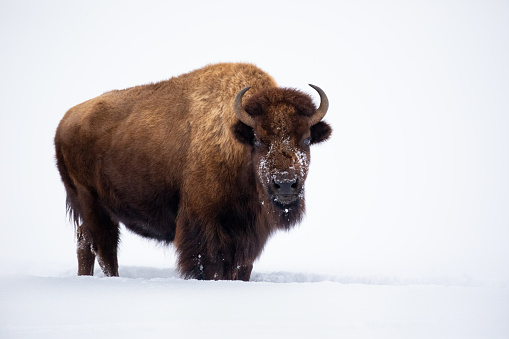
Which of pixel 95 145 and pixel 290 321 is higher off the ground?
pixel 95 145

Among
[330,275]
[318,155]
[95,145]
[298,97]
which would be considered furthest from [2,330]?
[318,155]

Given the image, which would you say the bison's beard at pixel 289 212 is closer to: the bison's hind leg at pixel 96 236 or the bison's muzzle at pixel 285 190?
the bison's muzzle at pixel 285 190

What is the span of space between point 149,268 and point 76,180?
150 centimetres

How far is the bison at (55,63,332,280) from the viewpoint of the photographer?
5762mm

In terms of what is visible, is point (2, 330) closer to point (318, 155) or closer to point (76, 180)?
point (76, 180)

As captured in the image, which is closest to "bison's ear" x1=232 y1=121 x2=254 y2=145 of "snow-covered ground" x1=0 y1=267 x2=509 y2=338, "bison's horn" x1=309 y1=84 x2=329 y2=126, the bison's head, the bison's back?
the bison's head

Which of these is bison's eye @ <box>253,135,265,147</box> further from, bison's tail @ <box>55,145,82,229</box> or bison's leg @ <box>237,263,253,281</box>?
bison's tail @ <box>55,145,82,229</box>

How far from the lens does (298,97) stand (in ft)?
19.2

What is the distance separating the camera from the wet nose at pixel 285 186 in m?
5.34

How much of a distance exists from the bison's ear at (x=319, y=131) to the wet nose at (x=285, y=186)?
820 millimetres

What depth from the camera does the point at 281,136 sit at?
563cm

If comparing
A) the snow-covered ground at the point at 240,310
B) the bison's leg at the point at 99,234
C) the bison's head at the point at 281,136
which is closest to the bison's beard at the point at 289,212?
the bison's head at the point at 281,136

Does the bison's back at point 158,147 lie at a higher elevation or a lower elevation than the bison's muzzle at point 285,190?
higher

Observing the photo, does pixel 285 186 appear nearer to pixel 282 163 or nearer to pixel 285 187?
pixel 285 187
